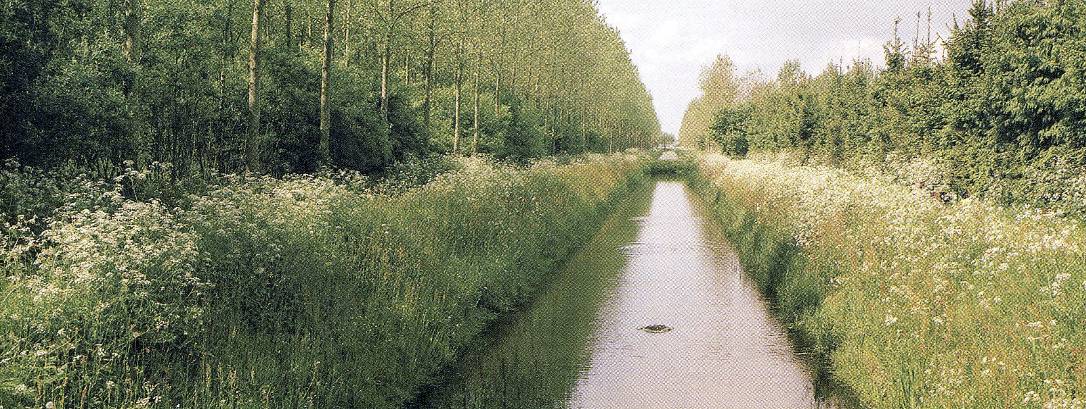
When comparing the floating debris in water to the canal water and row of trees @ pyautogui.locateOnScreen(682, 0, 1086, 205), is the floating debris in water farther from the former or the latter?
row of trees @ pyautogui.locateOnScreen(682, 0, 1086, 205)

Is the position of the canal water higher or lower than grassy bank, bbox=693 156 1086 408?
lower

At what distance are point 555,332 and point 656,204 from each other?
92.0 ft

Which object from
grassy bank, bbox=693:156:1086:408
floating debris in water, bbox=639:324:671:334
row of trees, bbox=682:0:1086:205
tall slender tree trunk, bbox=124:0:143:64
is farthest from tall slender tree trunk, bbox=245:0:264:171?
row of trees, bbox=682:0:1086:205

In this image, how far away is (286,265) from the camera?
8734 mm

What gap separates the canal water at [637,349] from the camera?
30.5ft

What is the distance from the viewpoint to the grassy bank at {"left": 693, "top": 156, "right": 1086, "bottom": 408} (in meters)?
6.71

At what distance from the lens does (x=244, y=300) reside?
8.01 m

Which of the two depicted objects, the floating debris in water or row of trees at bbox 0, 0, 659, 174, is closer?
row of trees at bbox 0, 0, 659, 174

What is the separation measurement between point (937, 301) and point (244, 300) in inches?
304

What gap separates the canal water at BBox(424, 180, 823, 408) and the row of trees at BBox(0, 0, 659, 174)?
638 cm

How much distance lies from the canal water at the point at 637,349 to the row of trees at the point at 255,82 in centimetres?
638

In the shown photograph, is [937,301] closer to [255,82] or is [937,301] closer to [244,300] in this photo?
[244,300]

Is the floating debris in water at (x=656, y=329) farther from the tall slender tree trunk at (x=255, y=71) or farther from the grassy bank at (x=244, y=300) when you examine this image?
the tall slender tree trunk at (x=255, y=71)

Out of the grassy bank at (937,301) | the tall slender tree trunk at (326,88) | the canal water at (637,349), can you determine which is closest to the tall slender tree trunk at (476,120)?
the canal water at (637,349)
